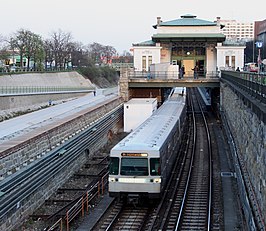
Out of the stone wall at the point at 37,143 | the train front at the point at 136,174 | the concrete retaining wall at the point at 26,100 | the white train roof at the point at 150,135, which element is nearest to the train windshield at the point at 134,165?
the train front at the point at 136,174

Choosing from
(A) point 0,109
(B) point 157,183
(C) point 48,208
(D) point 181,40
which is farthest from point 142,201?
(D) point 181,40

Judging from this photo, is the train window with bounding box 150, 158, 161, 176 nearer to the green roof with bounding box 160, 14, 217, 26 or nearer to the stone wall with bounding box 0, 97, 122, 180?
the stone wall with bounding box 0, 97, 122, 180

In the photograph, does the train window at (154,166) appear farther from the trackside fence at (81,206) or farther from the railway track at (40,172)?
the railway track at (40,172)

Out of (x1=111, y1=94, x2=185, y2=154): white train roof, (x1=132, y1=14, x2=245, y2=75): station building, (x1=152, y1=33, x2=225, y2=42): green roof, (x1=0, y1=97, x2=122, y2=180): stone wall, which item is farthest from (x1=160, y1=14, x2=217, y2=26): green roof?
(x1=111, y1=94, x2=185, y2=154): white train roof

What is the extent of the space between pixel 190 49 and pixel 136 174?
40.4 meters

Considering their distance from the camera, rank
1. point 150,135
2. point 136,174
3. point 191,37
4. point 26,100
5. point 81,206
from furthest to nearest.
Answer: point 26,100 < point 191,37 < point 150,135 < point 81,206 < point 136,174

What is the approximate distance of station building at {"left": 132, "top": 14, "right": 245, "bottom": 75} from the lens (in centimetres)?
5197

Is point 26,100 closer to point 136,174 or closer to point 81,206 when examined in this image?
point 81,206

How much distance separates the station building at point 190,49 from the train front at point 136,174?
35.3 m

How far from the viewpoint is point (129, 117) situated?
121 feet

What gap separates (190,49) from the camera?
55438 millimetres

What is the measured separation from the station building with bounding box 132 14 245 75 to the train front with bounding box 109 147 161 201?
3530 cm

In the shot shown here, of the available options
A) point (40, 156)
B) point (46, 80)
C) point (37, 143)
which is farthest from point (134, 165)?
point (46, 80)

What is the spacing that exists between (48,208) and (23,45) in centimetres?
7196
